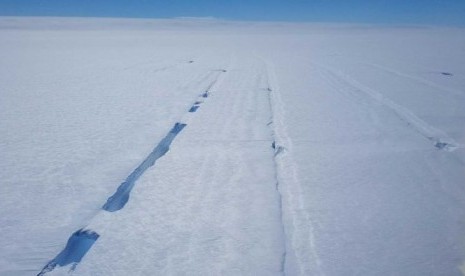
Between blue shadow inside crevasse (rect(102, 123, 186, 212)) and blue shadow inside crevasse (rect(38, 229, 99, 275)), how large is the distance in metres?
0.26

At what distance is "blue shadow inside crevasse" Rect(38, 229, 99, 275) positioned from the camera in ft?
5.72

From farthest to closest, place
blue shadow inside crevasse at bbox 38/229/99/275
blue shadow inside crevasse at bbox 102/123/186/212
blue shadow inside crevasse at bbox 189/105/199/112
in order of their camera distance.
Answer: blue shadow inside crevasse at bbox 189/105/199/112
blue shadow inside crevasse at bbox 102/123/186/212
blue shadow inside crevasse at bbox 38/229/99/275

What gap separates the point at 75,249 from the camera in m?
1.85

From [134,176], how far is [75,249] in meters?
0.88

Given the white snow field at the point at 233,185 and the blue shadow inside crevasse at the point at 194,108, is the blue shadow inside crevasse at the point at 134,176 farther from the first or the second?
the blue shadow inside crevasse at the point at 194,108

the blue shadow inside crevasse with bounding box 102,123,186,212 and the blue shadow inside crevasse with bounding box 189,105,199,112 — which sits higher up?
the blue shadow inside crevasse with bounding box 189,105,199,112

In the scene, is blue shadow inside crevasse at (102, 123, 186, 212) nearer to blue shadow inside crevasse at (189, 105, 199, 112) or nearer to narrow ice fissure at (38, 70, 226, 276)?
narrow ice fissure at (38, 70, 226, 276)

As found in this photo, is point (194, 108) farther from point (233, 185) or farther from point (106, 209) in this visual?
point (106, 209)

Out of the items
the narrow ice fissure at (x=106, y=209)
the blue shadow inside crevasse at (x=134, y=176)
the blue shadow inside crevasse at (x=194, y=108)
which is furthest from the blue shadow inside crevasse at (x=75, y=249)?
the blue shadow inside crevasse at (x=194, y=108)

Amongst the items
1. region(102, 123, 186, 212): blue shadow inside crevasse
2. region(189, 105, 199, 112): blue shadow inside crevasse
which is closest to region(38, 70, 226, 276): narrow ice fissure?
region(102, 123, 186, 212): blue shadow inside crevasse

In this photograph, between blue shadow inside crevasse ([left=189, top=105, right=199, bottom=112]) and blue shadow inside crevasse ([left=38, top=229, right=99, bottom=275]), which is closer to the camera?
blue shadow inside crevasse ([left=38, top=229, right=99, bottom=275])

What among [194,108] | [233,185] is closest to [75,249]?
[233,185]

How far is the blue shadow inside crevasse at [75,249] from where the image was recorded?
174 cm

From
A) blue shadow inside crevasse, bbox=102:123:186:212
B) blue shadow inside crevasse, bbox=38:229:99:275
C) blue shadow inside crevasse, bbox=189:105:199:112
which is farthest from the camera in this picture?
blue shadow inside crevasse, bbox=189:105:199:112
